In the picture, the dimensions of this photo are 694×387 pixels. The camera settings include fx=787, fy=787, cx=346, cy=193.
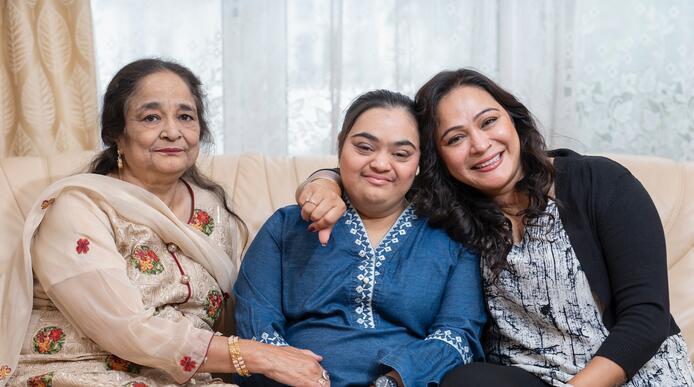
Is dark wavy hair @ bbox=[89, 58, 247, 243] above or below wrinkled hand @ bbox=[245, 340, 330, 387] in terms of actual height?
above

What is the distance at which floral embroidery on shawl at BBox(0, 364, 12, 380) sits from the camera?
1.82 meters

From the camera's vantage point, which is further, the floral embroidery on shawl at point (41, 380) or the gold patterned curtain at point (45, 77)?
the gold patterned curtain at point (45, 77)

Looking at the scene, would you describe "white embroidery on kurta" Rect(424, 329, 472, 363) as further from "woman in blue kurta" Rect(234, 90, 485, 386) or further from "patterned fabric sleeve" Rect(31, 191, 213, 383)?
"patterned fabric sleeve" Rect(31, 191, 213, 383)

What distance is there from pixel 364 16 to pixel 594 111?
977 millimetres

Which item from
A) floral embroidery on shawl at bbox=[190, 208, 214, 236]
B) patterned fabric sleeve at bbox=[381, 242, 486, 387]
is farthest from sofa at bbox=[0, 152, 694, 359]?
patterned fabric sleeve at bbox=[381, 242, 486, 387]

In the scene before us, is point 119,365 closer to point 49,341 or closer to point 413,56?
point 49,341

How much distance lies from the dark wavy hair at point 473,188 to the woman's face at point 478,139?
33 mm

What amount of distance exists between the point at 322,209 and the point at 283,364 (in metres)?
0.37

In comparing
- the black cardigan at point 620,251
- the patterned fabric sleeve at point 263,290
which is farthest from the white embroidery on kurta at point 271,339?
the black cardigan at point 620,251

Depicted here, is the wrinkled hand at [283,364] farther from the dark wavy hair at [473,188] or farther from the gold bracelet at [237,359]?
the dark wavy hair at [473,188]

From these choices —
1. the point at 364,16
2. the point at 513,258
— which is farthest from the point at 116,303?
the point at 364,16

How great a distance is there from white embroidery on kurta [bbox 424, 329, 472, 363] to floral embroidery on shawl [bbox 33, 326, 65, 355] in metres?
0.88

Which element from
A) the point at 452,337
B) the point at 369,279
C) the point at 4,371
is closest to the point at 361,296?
the point at 369,279

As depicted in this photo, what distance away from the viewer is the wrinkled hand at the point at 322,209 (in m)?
1.85
